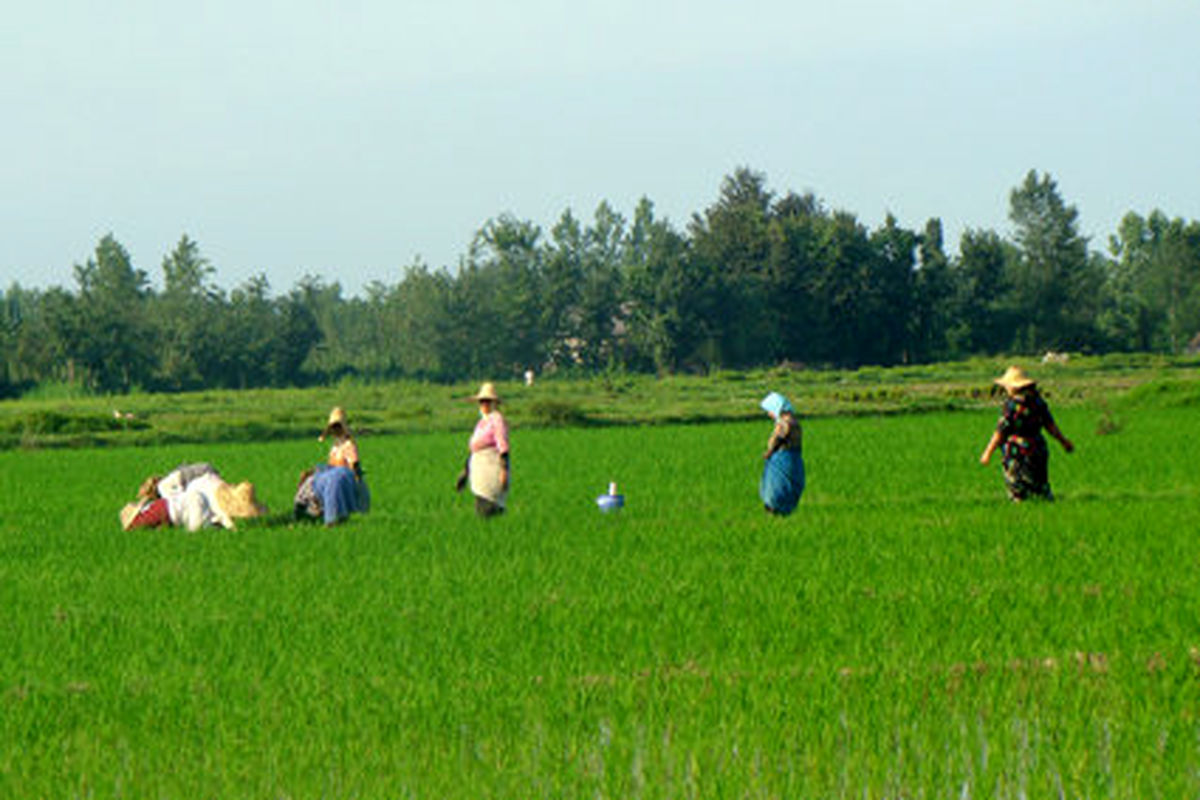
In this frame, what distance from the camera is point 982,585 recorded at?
8711mm

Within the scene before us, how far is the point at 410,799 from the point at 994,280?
2563 inches

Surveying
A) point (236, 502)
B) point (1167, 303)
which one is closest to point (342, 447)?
point (236, 502)

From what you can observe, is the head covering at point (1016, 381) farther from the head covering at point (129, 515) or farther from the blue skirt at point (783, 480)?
the head covering at point (129, 515)

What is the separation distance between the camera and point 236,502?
45.0 feet

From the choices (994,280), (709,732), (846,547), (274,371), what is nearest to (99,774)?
(709,732)

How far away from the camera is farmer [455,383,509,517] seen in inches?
491

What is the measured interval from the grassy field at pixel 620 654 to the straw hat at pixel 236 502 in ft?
0.60

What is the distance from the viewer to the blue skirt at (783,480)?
1277cm

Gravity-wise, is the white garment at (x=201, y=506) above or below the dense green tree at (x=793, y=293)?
below

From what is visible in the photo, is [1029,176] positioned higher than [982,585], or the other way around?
[1029,176]

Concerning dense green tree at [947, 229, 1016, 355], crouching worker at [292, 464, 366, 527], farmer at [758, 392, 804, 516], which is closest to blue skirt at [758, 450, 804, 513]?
farmer at [758, 392, 804, 516]

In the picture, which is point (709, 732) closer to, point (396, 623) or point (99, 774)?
point (99, 774)

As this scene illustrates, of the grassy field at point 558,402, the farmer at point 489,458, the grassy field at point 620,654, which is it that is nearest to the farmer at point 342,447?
the grassy field at point 620,654

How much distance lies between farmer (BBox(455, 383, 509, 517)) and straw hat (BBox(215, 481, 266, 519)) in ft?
6.46
